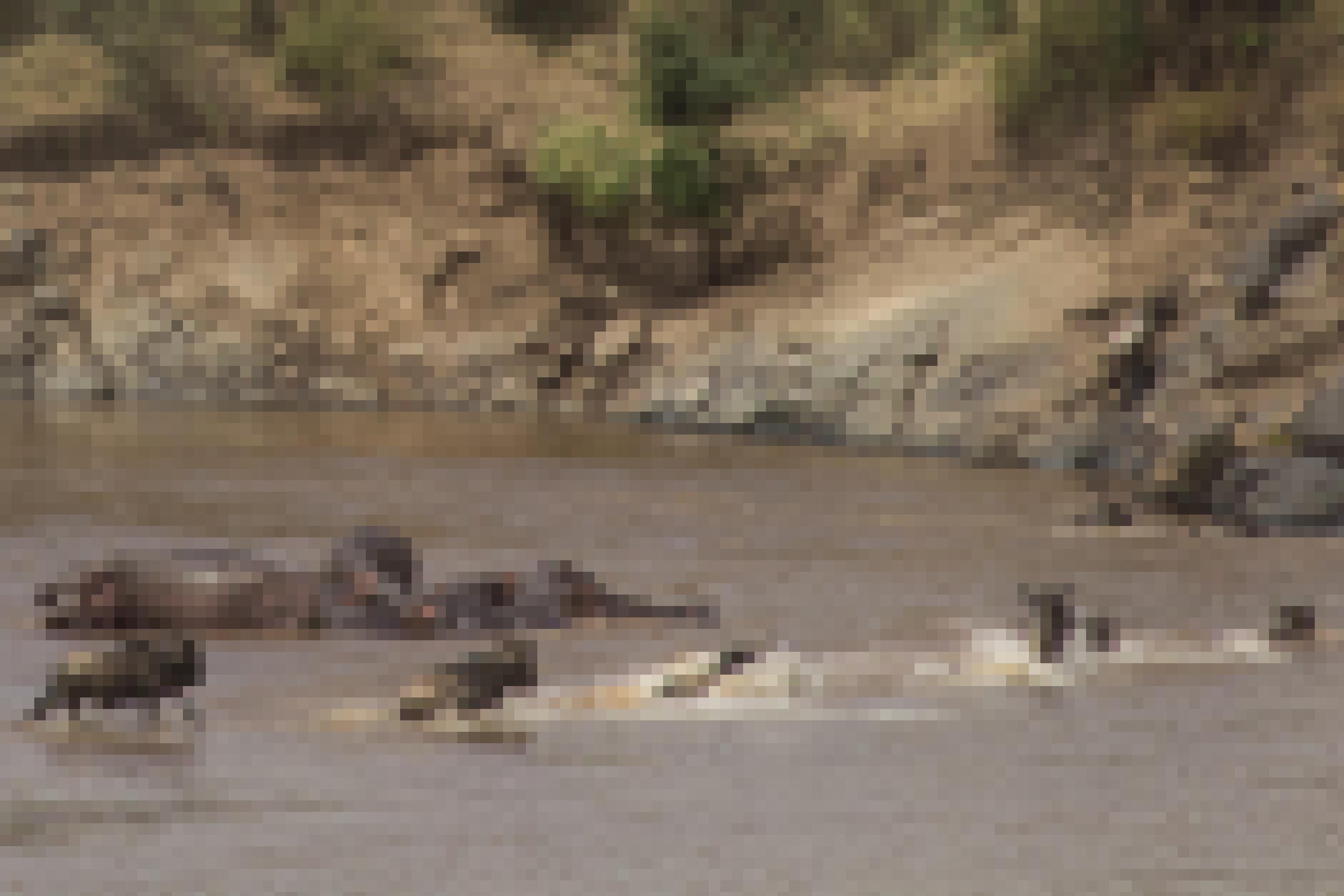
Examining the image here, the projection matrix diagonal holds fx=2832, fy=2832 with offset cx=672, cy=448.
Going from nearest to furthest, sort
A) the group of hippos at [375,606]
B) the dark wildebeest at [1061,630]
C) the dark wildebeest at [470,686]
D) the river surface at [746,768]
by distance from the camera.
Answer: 1. the river surface at [746,768]
2. the dark wildebeest at [470,686]
3. the dark wildebeest at [1061,630]
4. the group of hippos at [375,606]

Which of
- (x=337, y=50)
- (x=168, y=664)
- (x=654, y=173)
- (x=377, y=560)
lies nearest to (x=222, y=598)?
(x=377, y=560)

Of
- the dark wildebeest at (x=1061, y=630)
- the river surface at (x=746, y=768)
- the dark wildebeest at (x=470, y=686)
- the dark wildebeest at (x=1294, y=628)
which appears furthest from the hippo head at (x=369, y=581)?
the dark wildebeest at (x=1294, y=628)

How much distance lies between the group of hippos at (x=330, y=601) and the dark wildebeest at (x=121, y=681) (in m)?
1.59

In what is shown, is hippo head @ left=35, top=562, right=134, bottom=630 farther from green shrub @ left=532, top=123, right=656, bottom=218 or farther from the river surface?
green shrub @ left=532, top=123, right=656, bottom=218

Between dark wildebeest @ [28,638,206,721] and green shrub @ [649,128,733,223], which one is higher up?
green shrub @ [649,128,733,223]

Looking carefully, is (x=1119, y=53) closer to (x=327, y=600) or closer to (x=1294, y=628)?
(x=1294, y=628)

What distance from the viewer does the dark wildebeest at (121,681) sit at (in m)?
14.8

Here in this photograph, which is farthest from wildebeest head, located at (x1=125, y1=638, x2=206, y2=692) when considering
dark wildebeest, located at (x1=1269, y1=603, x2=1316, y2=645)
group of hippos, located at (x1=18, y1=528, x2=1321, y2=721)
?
dark wildebeest, located at (x1=1269, y1=603, x2=1316, y2=645)

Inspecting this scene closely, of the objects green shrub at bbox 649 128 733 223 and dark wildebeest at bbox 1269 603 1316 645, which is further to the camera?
green shrub at bbox 649 128 733 223

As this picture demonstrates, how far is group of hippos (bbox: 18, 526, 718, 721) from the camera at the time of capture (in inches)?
746

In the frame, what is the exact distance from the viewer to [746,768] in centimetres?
1388

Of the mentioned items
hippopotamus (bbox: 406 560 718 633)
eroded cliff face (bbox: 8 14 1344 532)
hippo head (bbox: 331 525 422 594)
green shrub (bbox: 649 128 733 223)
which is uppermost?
green shrub (bbox: 649 128 733 223)

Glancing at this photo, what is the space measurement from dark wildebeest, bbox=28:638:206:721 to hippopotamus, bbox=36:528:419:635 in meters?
3.64

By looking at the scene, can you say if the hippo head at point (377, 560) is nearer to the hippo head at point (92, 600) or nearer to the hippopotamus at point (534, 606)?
the hippopotamus at point (534, 606)
